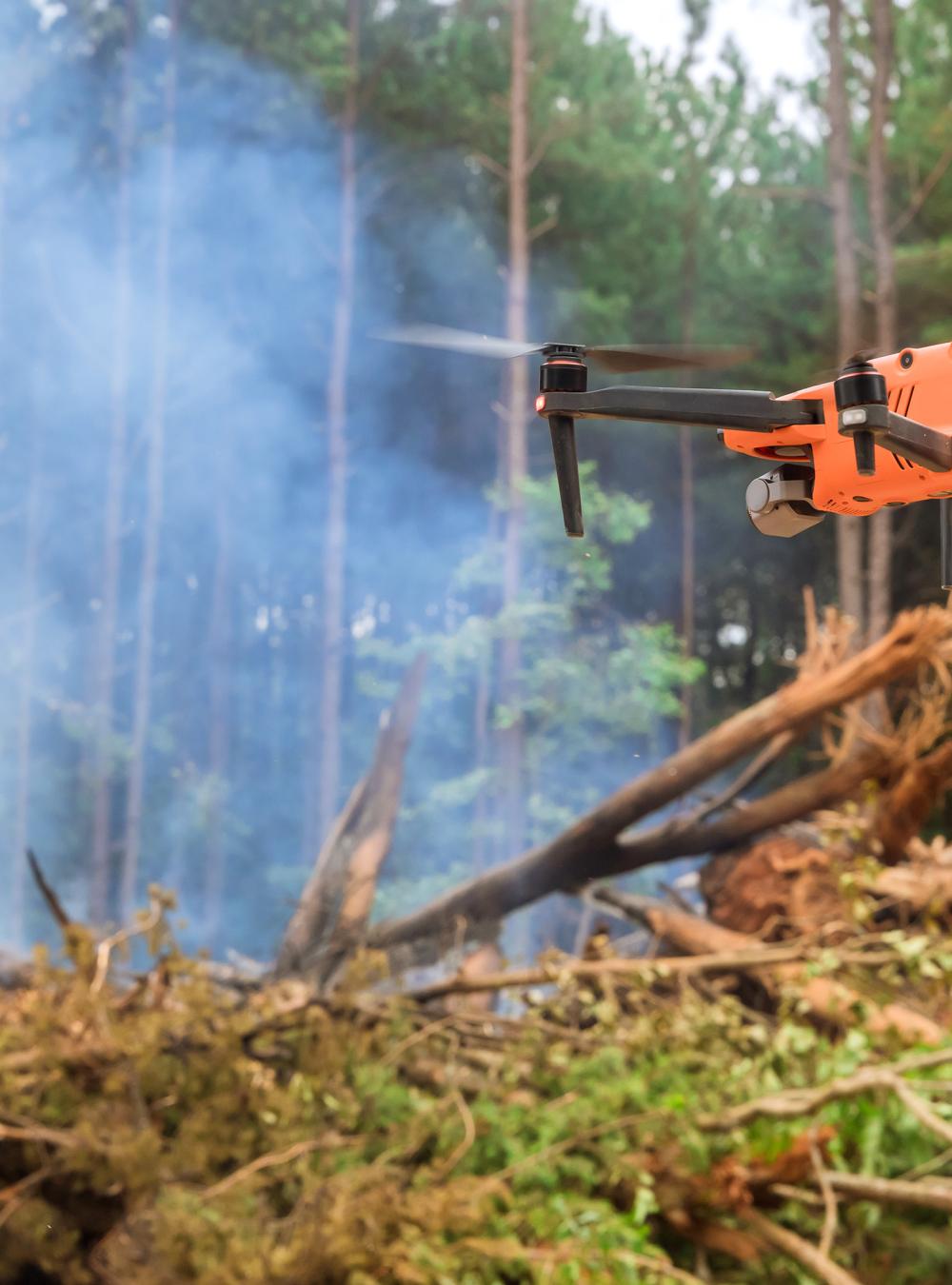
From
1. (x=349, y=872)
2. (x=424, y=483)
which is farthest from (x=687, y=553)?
(x=349, y=872)

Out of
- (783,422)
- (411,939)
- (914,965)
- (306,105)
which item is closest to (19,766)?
(411,939)

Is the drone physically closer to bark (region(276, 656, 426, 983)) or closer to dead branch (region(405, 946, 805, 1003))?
dead branch (region(405, 946, 805, 1003))

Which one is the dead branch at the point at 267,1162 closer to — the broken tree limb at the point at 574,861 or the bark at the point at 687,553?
the broken tree limb at the point at 574,861

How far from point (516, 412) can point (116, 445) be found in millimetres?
1113

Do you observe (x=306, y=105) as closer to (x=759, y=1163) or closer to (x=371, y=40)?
(x=371, y=40)

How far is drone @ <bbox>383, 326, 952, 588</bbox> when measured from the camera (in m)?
0.48

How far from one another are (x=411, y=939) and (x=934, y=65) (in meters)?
2.87

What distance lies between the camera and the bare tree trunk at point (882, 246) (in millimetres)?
3299

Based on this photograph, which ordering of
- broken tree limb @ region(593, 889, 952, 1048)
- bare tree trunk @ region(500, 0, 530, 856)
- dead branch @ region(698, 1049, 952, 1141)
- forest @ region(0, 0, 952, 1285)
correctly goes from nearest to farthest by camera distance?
dead branch @ region(698, 1049, 952, 1141), broken tree limb @ region(593, 889, 952, 1048), forest @ region(0, 0, 952, 1285), bare tree trunk @ region(500, 0, 530, 856)

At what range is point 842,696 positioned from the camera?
97.7 inches

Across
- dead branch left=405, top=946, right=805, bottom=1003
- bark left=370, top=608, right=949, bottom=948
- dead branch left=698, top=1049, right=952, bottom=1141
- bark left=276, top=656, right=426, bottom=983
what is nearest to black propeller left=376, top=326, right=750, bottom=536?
dead branch left=698, top=1049, right=952, bottom=1141

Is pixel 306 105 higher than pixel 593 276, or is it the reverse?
pixel 306 105

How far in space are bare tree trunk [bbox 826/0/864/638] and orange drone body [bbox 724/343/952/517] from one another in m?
2.89

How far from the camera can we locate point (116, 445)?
3342mm
